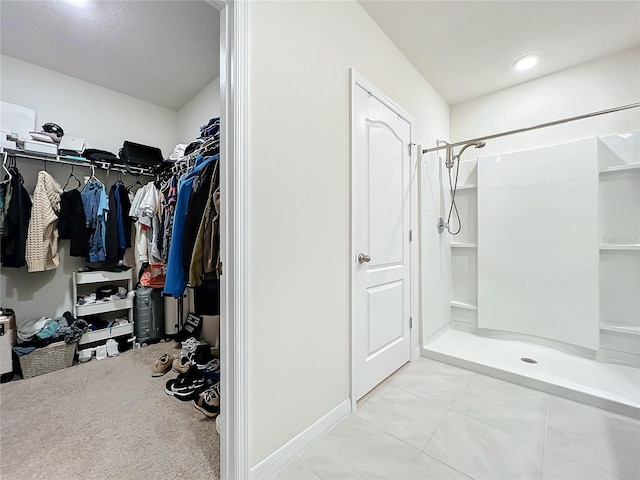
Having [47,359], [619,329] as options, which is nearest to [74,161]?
[47,359]

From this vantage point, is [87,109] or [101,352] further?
[87,109]

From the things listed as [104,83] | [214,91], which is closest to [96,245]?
[104,83]

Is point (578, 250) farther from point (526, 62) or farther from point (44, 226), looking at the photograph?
point (44, 226)

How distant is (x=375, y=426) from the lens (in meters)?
1.48

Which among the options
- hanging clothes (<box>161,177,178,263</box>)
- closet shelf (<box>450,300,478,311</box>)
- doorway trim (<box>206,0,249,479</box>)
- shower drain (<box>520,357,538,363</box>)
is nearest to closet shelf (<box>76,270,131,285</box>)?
hanging clothes (<box>161,177,178,263</box>)

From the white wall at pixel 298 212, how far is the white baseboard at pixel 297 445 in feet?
0.11

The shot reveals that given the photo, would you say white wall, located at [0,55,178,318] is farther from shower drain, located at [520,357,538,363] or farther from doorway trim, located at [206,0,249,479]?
shower drain, located at [520,357,538,363]

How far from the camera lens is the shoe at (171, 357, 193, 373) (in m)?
2.07

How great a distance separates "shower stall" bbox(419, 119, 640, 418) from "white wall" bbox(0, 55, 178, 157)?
299 cm

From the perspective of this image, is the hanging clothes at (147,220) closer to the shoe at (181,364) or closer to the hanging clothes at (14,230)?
the hanging clothes at (14,230)

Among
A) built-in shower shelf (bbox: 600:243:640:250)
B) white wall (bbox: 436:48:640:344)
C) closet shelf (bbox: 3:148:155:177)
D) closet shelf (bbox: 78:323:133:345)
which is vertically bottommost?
closet shelf (bbox: 78:323:133:345)

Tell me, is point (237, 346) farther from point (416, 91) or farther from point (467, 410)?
point (416, 91)

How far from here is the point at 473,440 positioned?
4.46 ft

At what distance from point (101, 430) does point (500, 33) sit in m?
3.70
